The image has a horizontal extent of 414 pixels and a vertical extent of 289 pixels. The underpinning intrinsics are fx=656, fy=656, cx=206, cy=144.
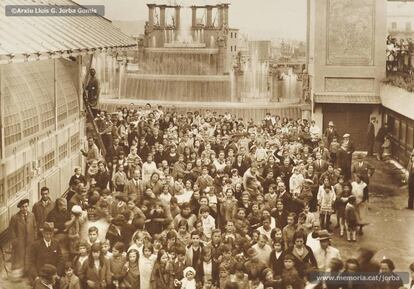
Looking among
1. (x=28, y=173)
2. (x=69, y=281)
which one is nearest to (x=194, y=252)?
(x=69, y=281)

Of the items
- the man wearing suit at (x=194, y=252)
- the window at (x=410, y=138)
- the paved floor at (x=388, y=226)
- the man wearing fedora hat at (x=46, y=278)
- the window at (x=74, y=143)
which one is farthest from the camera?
the window at (x=410, y=138)

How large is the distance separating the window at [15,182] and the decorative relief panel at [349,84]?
921cm

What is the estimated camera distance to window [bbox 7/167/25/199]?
7328 millimetres

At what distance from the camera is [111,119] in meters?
13.0

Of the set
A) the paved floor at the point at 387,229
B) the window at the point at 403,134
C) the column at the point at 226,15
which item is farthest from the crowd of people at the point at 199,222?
the column at the point at 226,15

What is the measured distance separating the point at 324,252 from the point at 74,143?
550cm

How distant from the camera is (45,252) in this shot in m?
6.31

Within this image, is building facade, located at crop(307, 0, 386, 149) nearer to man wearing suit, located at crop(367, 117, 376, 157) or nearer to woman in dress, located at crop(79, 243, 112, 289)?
man wearing suit, located at crop(367, 117, 376, 157)

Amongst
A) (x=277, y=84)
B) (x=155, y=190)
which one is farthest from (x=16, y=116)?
(x=277, y=84)

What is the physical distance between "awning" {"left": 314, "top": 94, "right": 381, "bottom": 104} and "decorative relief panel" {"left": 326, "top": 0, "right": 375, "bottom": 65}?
0.79 m

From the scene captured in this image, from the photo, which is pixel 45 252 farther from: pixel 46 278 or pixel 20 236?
pixel 46 278

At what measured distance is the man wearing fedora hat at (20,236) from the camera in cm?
663

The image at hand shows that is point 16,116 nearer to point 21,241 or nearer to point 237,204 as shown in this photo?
point 21,241

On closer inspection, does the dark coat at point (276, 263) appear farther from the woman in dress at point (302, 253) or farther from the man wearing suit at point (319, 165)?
the man wearing suit at point (319, 165)
